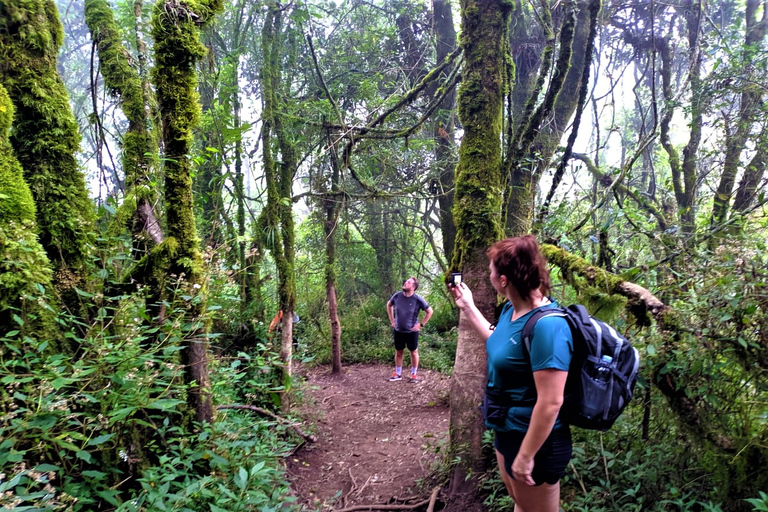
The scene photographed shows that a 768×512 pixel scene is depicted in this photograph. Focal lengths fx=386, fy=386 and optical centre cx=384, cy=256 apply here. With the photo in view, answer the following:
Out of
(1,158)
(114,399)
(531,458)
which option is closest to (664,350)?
(531,458)

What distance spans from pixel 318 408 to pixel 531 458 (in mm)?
5147

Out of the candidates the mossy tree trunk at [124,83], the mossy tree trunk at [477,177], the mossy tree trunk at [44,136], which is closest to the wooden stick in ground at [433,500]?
the mossy tree trunk at [477,177]

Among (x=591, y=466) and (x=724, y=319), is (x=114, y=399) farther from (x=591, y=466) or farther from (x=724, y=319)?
(x=724, y=319)

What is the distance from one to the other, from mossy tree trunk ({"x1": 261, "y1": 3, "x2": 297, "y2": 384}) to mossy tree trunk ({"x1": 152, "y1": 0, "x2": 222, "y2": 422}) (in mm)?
2745

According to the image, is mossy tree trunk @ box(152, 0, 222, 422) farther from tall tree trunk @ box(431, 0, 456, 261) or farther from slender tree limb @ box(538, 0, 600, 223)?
tall tree trunk @ box(431, 0, 456, 261)

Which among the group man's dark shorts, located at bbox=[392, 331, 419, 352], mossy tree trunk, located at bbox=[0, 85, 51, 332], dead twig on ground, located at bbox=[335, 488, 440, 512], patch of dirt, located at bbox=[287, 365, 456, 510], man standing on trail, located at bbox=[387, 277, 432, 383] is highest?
mossy tree trunk, located at bbox=[0, 85, 51, 332]

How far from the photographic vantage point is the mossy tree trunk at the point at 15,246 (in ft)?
6.75

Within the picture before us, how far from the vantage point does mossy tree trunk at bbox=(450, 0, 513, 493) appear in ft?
11.3


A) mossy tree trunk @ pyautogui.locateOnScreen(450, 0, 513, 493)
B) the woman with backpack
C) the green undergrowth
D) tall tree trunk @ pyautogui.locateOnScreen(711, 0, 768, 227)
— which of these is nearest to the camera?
the green undergrowth

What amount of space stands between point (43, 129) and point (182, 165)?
3.02ft

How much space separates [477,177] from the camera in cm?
356

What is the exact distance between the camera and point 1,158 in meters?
2.29

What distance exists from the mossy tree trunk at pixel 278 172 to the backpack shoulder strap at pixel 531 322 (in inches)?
161

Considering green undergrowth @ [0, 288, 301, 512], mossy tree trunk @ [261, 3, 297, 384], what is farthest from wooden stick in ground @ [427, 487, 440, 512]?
mossy tree trunk @ [261, 3, 297, 384]
